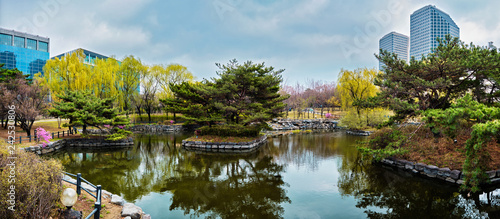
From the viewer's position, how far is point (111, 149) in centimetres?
1472

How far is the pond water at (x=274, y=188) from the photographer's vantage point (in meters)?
5.88

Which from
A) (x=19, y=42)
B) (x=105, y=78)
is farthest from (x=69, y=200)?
(x=19, y=42)

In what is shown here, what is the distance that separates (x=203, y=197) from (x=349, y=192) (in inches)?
174

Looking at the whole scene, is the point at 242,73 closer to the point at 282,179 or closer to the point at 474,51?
the point at 282,179

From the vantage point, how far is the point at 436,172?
27.8 ft

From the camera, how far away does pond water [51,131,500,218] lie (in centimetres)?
588

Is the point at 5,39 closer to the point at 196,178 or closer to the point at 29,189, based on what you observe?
the point at 196,178

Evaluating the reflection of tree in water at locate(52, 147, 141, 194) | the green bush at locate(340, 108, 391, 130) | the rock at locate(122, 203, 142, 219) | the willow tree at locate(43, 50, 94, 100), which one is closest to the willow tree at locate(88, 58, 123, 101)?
the willow tree at locate(43, 50, 94, 100)

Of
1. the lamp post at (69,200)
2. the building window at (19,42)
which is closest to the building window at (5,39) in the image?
the building window at (19,42)

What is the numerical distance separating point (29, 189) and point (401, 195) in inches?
340

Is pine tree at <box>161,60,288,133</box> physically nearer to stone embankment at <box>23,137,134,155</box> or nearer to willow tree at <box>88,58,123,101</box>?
stone embankment at <box>23,137,134,155</box>

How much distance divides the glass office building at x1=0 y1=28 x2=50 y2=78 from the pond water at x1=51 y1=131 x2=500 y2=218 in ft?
170

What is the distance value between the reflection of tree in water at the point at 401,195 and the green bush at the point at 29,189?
6.55m

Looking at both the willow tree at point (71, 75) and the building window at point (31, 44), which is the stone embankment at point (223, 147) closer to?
the willow tree at point (71, 75)
